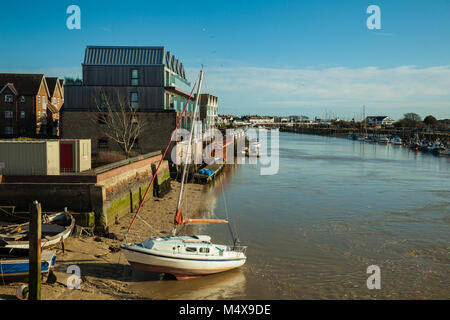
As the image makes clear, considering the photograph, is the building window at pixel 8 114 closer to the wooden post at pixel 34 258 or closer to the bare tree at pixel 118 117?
the bare tree at pixel 118 117

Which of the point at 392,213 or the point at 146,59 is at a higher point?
the point at 146,59

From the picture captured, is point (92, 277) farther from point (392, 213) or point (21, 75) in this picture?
point (21, 75)

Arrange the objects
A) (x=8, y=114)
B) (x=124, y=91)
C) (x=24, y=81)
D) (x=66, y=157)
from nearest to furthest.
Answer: (x=66, y=157), (x=124, y=91), (x=8, y=114), (x=24, y=81)

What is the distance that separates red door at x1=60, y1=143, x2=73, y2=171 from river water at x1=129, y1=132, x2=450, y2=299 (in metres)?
9.44

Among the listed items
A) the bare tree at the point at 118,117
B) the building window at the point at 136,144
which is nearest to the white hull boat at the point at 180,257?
the bare tree at the point at 118,117

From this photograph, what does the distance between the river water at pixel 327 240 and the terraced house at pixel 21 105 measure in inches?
1262

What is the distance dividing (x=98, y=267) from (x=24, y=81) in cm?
5098

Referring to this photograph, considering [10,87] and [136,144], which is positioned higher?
[10,87]

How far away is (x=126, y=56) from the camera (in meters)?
43.8

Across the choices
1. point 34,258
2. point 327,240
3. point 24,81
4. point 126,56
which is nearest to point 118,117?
point 126,56

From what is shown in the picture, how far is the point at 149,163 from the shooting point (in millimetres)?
34125

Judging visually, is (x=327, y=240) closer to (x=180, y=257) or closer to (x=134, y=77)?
(x=180, y=257)
